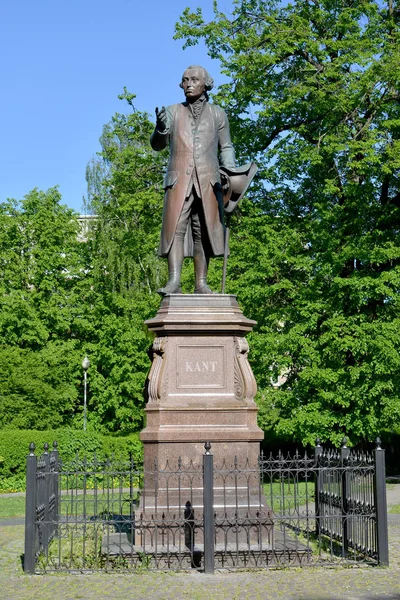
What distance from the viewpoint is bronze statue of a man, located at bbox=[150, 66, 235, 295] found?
10680 mm

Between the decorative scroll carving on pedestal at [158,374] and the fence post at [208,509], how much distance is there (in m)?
1.25

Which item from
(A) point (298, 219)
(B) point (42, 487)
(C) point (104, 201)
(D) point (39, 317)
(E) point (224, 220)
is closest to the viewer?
(B) point (42, 487)

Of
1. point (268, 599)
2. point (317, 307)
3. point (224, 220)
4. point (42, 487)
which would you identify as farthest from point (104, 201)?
point (268, 599)

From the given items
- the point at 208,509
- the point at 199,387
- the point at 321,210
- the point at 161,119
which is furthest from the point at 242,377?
the point at 321,210

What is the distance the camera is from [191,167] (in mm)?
10711

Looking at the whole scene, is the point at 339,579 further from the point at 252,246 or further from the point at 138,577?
the point at 252,246

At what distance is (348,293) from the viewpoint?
2106 centimetres

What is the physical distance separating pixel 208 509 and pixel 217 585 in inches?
35.3

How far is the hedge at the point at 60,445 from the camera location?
2533cm

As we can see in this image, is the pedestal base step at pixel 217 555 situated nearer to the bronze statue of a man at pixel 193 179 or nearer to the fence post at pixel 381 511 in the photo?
the fence post at pixel 381 511

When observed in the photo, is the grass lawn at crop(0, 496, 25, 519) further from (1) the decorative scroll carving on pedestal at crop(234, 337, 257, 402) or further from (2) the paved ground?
(1) the decorative scroll carving on pedestal at crop(234, 337, 257, 402)

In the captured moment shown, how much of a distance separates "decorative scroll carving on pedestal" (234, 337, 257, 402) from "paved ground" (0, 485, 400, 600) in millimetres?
2073

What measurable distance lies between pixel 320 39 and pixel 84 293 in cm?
1659

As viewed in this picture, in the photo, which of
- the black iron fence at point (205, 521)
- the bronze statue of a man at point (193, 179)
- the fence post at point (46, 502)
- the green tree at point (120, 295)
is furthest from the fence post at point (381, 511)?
the green tree at point (120, 295)
